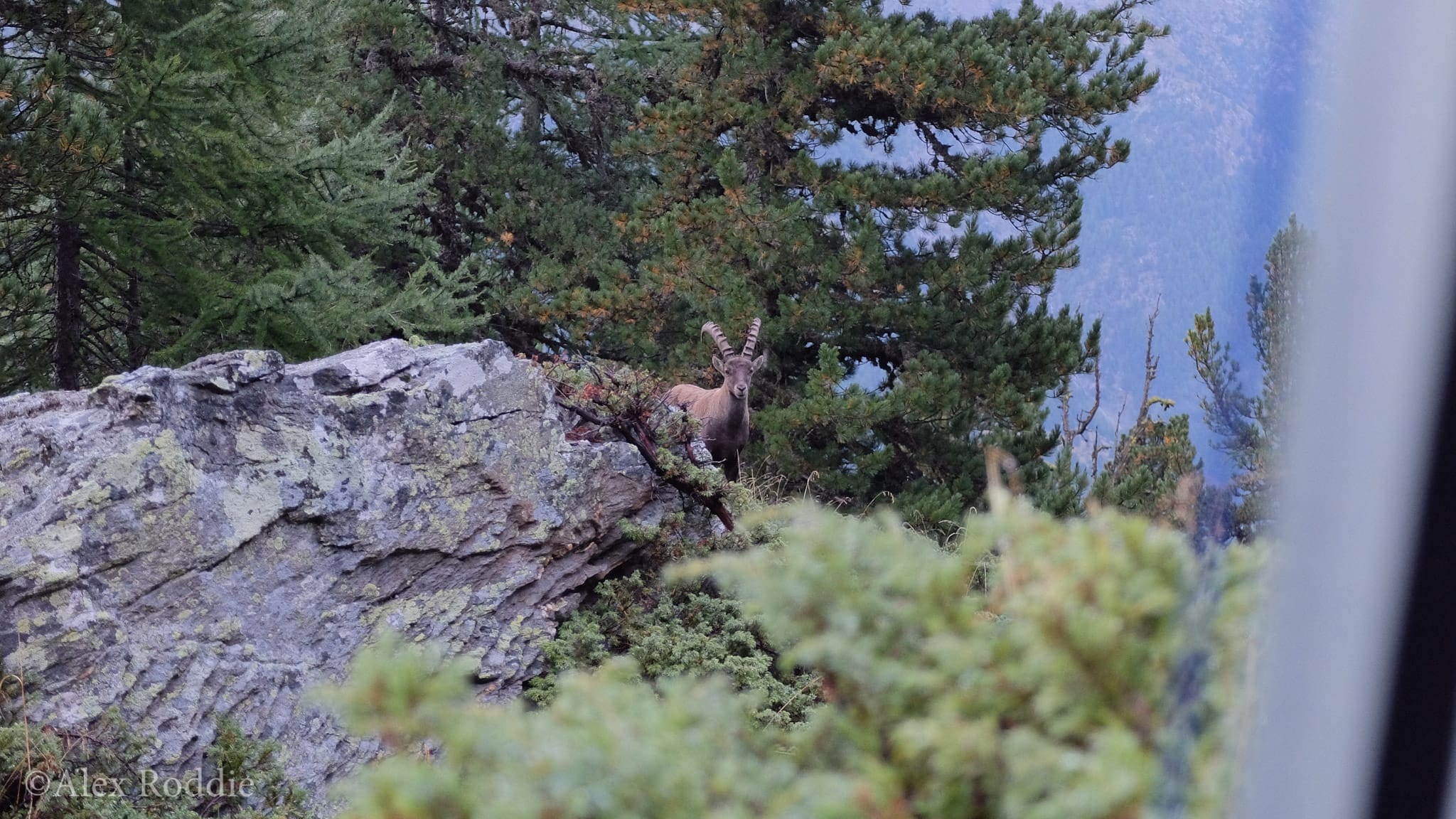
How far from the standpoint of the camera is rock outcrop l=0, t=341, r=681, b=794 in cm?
396

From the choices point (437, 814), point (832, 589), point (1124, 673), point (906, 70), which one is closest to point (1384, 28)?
point (1124, 673)

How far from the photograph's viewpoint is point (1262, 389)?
92cm

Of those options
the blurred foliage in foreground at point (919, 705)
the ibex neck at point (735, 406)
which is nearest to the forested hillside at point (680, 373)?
the blurred foliage in foreground at point (919, 705)

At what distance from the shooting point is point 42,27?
788 cm

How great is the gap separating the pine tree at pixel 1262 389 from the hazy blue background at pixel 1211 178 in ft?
0.05

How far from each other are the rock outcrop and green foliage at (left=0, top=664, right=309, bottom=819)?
0.08 meters

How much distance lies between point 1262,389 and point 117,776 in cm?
396

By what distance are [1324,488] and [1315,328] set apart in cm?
12

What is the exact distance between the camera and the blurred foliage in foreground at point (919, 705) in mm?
874

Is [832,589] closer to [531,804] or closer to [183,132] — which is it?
[531,804]

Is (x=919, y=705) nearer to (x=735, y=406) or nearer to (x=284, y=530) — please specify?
(x=284, y=530)

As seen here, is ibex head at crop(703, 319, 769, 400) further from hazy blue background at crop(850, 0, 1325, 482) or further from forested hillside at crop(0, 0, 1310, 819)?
hazy blue background at crop(850, 0, 1325, 482)

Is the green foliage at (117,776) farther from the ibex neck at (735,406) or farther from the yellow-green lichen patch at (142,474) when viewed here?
the ibex neck at (735,406)

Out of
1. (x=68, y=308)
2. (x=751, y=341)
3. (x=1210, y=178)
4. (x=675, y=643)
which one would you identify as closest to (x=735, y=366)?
(x=751, y=341)
